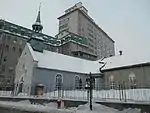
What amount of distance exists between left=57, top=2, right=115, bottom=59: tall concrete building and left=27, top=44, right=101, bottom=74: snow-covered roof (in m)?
21.1

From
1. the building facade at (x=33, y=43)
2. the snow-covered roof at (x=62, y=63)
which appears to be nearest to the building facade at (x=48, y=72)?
the snow-covered roof at (x=62, y=63)

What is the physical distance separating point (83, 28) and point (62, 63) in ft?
149

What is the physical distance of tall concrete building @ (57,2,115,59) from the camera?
246ft

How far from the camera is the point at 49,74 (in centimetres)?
3139

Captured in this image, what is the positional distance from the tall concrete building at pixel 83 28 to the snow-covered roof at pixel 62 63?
21099mm

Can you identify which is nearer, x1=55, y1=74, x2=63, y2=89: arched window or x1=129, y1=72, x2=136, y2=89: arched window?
x1=129, y1=72, x2=136, y2=89: arched window

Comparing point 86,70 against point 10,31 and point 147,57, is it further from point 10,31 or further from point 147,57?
point 10,31

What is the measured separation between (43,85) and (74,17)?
5467cm

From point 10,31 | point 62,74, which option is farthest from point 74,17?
point 62,74

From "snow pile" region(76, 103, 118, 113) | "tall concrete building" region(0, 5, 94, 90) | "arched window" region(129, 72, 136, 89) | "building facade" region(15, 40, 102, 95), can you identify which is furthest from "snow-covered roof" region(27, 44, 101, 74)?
"snow pile" region(76, 103, 118, 113)

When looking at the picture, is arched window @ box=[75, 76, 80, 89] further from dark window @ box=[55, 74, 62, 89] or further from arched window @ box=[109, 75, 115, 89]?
arched window @ box=[109, 75, 115, 89]

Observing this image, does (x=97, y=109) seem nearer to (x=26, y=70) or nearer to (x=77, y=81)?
(x=77, y=81)

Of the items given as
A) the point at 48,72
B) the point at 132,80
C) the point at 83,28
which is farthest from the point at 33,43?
the point at 83,28

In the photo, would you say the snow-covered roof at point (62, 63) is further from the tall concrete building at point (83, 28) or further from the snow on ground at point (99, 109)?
the tall concrete building at point (83, 28)
